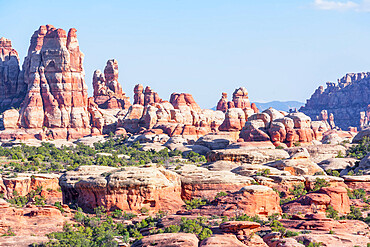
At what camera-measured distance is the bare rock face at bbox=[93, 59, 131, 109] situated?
173 metres

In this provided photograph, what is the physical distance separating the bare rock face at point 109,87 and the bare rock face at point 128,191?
103670 millimetres

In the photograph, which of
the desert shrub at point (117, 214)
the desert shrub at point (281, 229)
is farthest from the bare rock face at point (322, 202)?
the desert shrub at point (117, 214)

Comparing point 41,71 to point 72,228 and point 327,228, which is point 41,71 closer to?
point 72,228

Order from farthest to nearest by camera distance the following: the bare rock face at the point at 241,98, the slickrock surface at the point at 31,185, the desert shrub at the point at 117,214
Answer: the bare rock face at the point at 241,98, the slickrock surface at the point at 31,185, the desert shrub at the point at 117,214

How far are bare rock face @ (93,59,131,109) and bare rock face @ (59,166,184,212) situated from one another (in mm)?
103670

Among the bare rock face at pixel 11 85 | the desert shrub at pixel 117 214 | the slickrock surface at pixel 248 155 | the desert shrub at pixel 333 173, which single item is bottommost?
the desert shrub at pixel 117 214

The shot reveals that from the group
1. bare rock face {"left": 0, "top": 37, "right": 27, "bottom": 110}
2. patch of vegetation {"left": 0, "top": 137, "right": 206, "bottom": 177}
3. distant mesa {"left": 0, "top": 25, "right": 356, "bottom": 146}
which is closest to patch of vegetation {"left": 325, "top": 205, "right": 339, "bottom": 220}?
patch of vegetation {"left": 0, "top": 137, "right": 206, "bottom": 177}

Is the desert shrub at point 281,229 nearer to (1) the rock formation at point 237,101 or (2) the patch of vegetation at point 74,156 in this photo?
(2) the patch of vegetation at point 74,156

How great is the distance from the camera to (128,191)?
66562 mm

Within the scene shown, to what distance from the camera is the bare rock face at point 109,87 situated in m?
173

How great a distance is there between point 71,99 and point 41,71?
26.7 ft

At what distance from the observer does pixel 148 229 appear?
187 feet

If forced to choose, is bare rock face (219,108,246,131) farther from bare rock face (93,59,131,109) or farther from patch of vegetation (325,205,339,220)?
patch of vegetation (325,205,339,220)

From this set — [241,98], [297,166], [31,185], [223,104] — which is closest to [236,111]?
[223,104]
